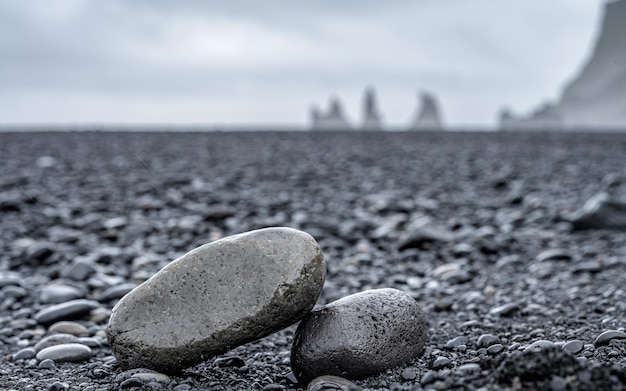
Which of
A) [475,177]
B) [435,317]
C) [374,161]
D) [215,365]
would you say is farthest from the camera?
[374,161]

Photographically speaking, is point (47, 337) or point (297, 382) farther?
point (47, 337)

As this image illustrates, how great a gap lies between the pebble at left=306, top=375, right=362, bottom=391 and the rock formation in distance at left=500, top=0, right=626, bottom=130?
331 ft

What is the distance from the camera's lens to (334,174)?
10398mm

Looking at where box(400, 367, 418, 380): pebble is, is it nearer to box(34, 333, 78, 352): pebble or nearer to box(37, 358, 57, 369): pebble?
box(37, 358, 57, 369): pebble

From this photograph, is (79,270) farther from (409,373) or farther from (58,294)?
(409,373)

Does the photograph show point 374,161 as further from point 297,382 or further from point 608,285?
point 297,382

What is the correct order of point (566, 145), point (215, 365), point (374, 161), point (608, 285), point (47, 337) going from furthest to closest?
point (566, 145) → point (374, 161) → point (608, 285) → point (47, 337) → point (215, 365)

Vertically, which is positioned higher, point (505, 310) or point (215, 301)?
point (215, 301)

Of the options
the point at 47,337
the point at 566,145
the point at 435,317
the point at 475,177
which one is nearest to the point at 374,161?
the point at 475,177

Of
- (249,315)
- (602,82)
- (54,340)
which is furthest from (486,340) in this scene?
(602,82)

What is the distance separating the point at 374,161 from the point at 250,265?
9.31 metres

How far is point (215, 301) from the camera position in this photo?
2887 mm

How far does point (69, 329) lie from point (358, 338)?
1827 mm

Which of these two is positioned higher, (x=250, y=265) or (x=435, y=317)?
(x=250, y=265)
